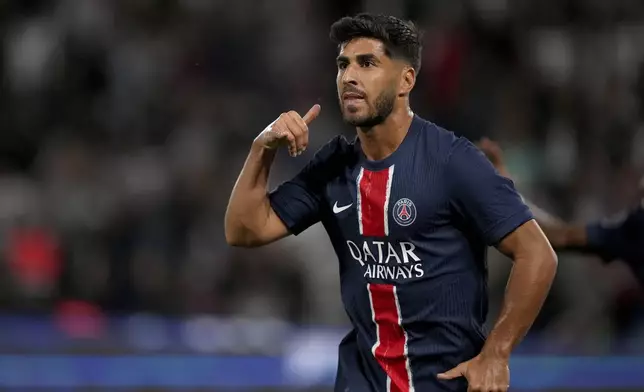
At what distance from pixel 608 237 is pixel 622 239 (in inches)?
2.7

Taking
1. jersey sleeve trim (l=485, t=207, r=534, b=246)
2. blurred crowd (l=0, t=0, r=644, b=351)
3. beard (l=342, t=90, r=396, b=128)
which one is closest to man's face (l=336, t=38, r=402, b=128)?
beard (l=342, t=90, r=396, b=128)

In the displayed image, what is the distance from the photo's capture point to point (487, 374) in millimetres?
4273

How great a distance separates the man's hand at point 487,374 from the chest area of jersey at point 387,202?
0.53 m

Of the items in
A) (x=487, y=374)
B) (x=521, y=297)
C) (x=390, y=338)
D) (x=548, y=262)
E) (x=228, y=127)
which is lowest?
(x=487, y=374)

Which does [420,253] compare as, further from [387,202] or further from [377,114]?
[377,114]

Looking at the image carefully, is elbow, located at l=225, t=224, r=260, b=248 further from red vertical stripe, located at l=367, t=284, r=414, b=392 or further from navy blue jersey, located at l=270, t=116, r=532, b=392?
red vertical stripe, located at l=367, t=284, r=414, b=392

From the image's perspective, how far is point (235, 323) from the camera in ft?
30.5

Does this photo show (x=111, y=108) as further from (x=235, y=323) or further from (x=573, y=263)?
(x=573, y=263)

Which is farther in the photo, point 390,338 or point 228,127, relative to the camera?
point 228,127

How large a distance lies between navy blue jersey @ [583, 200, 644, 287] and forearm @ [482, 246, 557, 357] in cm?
158

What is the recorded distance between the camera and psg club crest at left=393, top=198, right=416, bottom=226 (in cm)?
448

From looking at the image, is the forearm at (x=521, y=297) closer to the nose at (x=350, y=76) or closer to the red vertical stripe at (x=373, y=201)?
the red vertical stripe at (x=373, y=201)

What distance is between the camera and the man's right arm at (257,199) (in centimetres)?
463

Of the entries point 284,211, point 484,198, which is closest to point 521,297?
point 484,198
